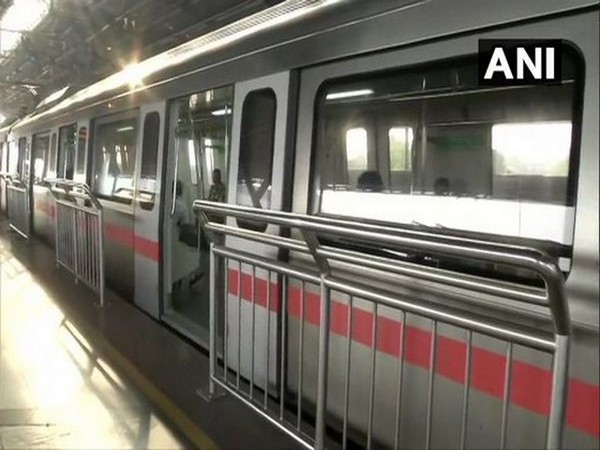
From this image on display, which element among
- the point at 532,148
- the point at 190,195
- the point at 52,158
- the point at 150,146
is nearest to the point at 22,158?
the point at 52,158

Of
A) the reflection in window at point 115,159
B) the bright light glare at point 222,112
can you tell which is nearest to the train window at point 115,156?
the reflection in window at point 115,159

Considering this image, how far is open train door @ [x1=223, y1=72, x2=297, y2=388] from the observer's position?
131 inches

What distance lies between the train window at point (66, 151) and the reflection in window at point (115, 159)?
129 centimetres

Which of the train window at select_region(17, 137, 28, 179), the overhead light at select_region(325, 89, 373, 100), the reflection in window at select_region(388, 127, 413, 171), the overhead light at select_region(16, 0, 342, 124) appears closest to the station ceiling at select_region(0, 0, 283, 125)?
the overhead light at select_region(16, 0, 342, 124)

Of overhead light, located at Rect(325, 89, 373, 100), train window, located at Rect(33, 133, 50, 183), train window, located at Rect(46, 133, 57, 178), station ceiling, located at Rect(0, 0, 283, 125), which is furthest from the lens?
train window, located at Rect(33, 133, 50, 183)

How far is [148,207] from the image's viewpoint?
17.6 ft

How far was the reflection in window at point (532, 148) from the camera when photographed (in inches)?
79.3

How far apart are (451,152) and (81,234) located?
5.23 meters

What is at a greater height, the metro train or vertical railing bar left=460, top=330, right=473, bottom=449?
the metro train

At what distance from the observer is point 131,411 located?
11.6 feet

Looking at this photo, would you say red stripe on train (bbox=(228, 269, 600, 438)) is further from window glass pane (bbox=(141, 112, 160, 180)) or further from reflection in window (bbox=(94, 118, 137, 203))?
reflection in window (bbox=(94, 118, 137, 203))

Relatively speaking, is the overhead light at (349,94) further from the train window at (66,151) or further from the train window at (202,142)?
the train window at (66,151)

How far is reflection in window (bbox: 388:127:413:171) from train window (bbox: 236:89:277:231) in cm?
92

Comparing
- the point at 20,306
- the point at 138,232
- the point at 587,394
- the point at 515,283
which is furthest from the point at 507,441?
the point at 20,306
